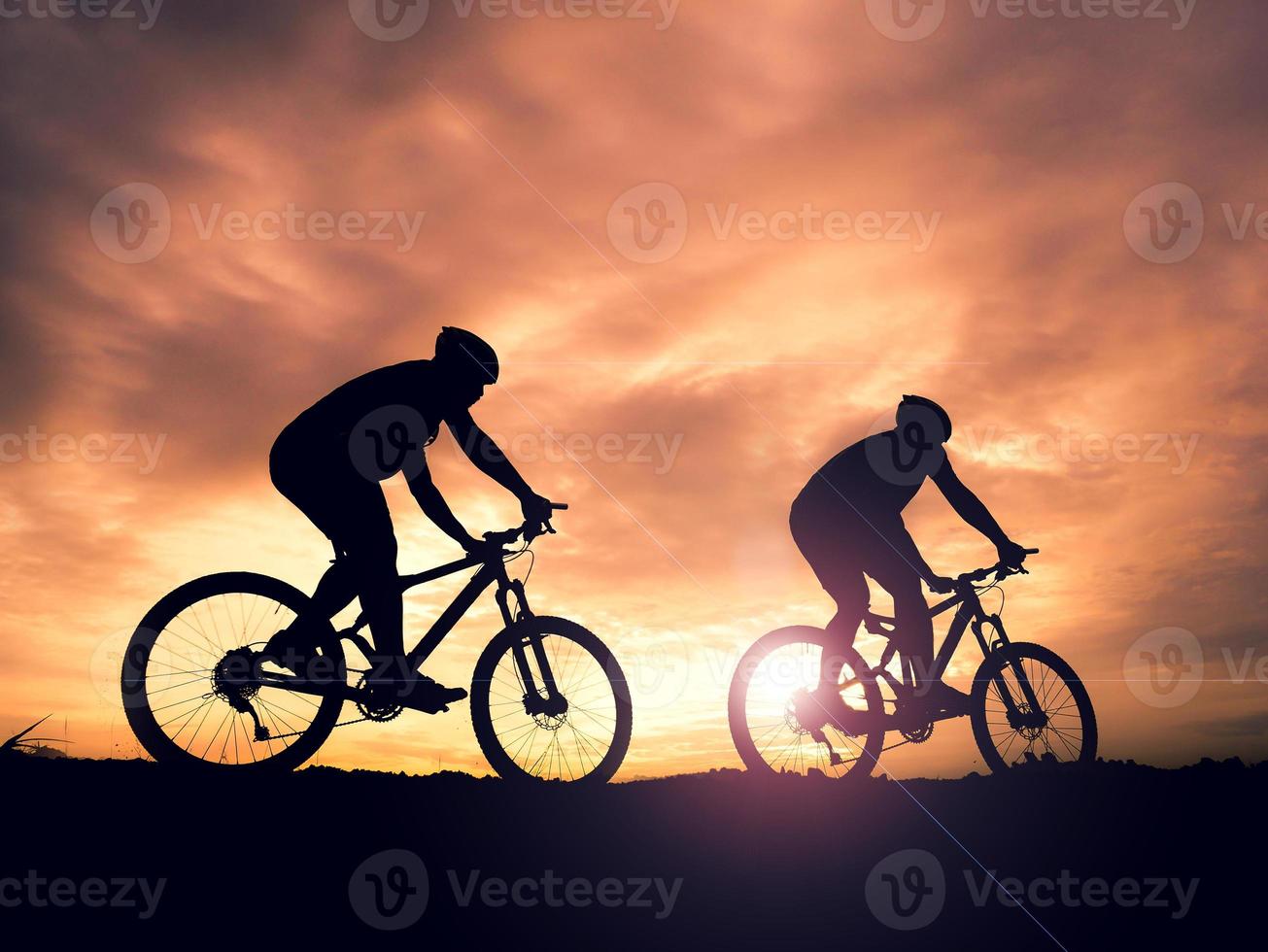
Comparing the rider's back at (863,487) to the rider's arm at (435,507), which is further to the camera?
the rider's back at (863,487)

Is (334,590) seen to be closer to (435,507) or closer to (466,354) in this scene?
(435,507)

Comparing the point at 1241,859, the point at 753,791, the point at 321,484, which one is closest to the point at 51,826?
the point at 321,484

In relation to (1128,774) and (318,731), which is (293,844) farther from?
(1128,774)

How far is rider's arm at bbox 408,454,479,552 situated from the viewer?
728 cm

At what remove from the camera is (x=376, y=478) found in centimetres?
703

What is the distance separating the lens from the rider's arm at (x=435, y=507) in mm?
7277

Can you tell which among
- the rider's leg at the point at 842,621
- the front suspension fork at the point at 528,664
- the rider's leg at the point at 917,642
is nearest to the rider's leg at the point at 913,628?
the rider's leg at the point at 917,642

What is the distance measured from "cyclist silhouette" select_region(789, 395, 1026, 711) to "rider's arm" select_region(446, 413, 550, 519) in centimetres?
312

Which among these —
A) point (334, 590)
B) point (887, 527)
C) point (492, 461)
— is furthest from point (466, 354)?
point (887, 527)

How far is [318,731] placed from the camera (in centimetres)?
692

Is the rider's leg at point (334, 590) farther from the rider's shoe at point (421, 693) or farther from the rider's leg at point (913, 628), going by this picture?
the rider's leg at point (913, 628)

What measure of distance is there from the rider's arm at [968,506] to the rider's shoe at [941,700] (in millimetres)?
1464

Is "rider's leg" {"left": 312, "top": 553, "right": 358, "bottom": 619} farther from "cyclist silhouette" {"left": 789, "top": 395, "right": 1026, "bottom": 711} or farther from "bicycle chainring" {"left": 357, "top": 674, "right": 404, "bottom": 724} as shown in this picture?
"cyclist silhouette" {"left": 789, "top": 395, "right": 1026, "bottom": 711}

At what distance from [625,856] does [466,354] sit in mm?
3855
